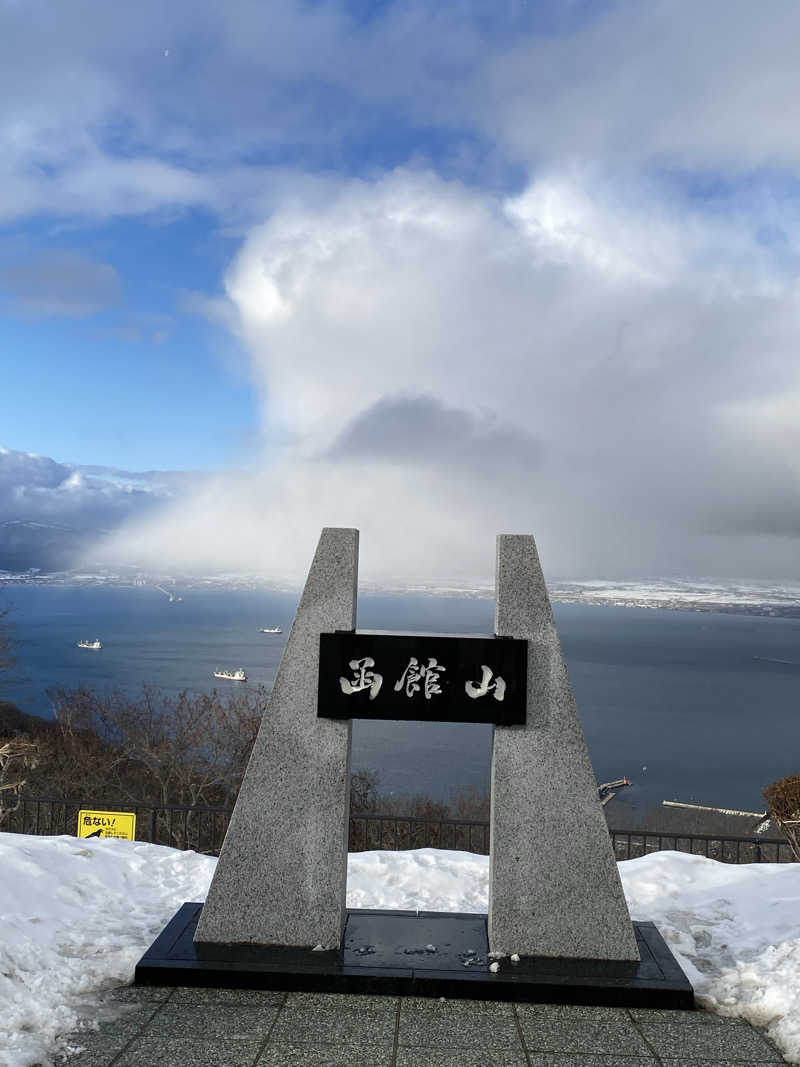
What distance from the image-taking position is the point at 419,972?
14.7 feet

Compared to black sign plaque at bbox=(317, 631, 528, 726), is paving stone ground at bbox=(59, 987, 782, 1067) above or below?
below

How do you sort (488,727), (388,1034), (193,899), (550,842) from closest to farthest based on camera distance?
(388,1034) < (550,842) < (193,899) < (488,727)

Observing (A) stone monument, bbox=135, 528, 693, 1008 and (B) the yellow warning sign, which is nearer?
(A) stone monument, bbox=135, 528, 693, 1008

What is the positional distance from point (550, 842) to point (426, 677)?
48.1 inches

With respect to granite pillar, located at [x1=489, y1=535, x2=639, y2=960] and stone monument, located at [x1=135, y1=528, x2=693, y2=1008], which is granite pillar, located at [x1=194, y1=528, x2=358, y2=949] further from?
granite pillar, located at [x1=489, y1=535, x2=639, y2=960]

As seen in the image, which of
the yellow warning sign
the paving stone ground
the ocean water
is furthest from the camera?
the ocean water

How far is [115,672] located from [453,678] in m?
49.0

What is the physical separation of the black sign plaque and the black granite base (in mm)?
1368

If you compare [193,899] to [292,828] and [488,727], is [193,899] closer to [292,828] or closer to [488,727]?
[292,828]

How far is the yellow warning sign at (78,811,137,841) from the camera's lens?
341 inches

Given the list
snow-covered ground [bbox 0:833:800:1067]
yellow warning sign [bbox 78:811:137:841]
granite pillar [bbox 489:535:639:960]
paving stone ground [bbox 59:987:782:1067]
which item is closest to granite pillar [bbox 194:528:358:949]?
paving stone ground [bbox 59:987:782:1067]

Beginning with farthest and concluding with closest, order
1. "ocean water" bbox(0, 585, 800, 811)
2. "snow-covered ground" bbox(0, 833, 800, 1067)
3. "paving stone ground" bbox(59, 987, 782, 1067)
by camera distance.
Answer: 1. "ocean water" bbox(0, 585, 800, 811)
2. "snow-covered ground" bbox(0, 833, 800, 1067)
3. "paving stone ground" bbox(59, 987, 782, 1067)

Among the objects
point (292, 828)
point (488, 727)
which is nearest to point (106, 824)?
point (292, 828)

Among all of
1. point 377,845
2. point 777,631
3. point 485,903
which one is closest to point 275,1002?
point 485,903
